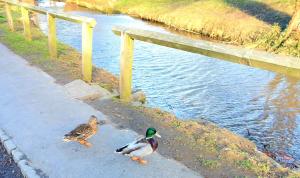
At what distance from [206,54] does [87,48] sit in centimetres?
342

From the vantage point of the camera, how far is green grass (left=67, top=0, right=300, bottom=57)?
53.5 ft

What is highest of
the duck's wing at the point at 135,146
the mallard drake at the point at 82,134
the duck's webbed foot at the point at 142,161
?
the duck's wing at the point at 135,146

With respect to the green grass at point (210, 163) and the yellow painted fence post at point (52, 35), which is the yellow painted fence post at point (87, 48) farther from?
the green grass at point (210, 163)

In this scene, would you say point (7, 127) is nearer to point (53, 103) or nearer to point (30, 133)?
point (30, 133)

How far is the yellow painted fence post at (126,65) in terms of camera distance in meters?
6.85

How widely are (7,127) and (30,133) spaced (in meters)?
0.45

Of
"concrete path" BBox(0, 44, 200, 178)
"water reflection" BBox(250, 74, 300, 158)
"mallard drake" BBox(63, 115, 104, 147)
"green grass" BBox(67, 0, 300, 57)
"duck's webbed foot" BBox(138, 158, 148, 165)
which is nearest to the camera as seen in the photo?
"concrete path" BBox(0, 44, 200, 178)

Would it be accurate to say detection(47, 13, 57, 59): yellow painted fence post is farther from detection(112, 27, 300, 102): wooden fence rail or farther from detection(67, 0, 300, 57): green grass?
detection(67, 0, 300, 57): green grass

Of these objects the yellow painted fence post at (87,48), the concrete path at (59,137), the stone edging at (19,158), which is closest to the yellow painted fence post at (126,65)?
the concrete path at (59,137)

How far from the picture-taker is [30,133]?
18.6 feet

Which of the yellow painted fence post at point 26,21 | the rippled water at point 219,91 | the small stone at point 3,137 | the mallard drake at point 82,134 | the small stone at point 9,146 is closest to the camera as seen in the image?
the mallard drake at point 82,134

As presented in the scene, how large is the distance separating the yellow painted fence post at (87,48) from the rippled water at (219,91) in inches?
63.4

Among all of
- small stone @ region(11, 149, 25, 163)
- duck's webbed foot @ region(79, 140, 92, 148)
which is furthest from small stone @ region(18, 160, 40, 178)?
duck's webbed foot @ region(79, 140, 92, 148)

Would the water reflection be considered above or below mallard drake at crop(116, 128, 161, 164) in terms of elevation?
below
